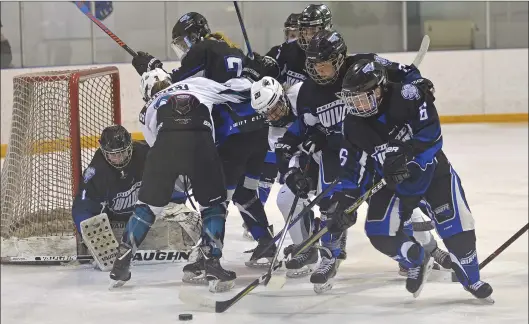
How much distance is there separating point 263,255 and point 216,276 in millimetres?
421

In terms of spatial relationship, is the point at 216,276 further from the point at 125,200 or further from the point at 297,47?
the point at 297,47

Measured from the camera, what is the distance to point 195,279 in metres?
4.23

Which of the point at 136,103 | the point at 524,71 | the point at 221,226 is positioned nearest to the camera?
the point at 221,226

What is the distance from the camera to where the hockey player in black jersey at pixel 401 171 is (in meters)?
3.54

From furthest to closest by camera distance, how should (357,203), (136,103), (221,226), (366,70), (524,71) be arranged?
1. (524,71)
2. (136,103)
3. (221,226)
4. (357,203)
5. (366,70)

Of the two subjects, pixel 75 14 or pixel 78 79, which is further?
pixel 75 14

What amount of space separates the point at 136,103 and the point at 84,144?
2705 millimetres

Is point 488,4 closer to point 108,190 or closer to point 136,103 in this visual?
point 136,103

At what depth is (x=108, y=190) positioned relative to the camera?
450 centimetres

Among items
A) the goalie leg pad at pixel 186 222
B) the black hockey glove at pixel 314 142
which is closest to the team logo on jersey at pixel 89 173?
the goalie leg pad at pixel 186 222

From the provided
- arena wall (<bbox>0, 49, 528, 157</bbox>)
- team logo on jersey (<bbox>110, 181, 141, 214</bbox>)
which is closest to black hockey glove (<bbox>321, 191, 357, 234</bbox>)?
team logo on jersey (<bbox>110, 181, 141, 214</bbox>)

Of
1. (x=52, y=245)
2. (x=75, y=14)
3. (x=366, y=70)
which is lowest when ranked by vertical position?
A: (x=52, y=245)

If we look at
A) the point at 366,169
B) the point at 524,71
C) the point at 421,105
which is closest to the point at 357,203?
the point at 366,169

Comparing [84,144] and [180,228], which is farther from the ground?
[84,144]
